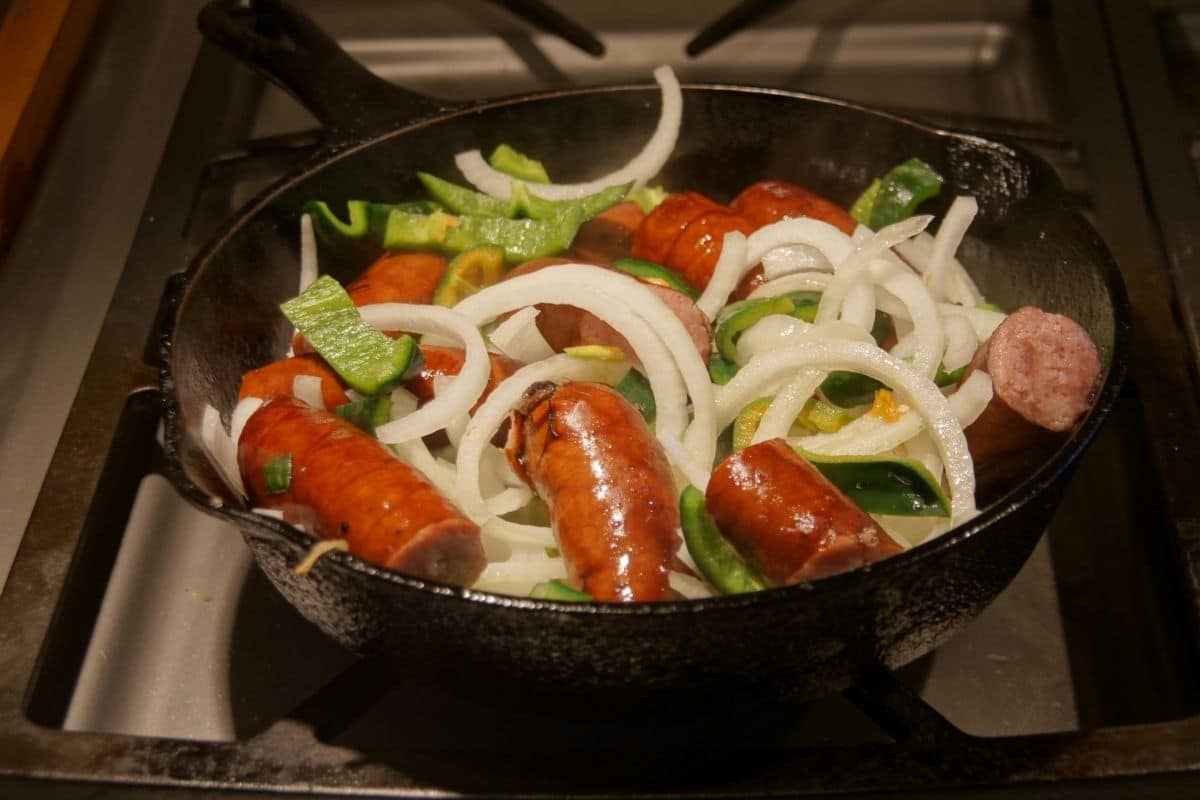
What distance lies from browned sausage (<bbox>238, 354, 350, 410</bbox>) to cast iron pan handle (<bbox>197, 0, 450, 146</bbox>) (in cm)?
47

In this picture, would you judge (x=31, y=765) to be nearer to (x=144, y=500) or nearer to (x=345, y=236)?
(x=144, y=500)

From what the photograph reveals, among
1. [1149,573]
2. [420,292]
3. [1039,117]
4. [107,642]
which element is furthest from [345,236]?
[1039,117]

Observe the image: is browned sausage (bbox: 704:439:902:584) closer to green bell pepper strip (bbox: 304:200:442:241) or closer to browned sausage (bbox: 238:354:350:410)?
browned sausage (bbox: 238:354:350:410)

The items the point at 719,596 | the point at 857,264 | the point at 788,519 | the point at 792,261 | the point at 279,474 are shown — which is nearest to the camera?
the point at 719,596

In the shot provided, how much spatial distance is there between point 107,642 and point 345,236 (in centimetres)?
70

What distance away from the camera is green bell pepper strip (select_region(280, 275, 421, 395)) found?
1433 millimetres

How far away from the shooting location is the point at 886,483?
1304mm

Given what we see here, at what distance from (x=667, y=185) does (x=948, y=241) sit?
0.51 meters

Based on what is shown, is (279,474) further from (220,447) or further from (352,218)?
(352,218)

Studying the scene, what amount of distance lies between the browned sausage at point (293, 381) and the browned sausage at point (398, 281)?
75 millimetres

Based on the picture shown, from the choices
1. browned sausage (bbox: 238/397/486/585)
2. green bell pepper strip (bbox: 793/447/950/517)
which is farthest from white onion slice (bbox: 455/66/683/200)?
green bell pepper strip (bbox: 793/447/950/517)

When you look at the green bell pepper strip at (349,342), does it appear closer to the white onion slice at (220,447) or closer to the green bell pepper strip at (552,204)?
the white onion slice at (220,447)

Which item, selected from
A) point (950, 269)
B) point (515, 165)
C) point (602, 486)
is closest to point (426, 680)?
point (602, 486)

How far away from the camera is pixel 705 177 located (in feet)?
6.18
